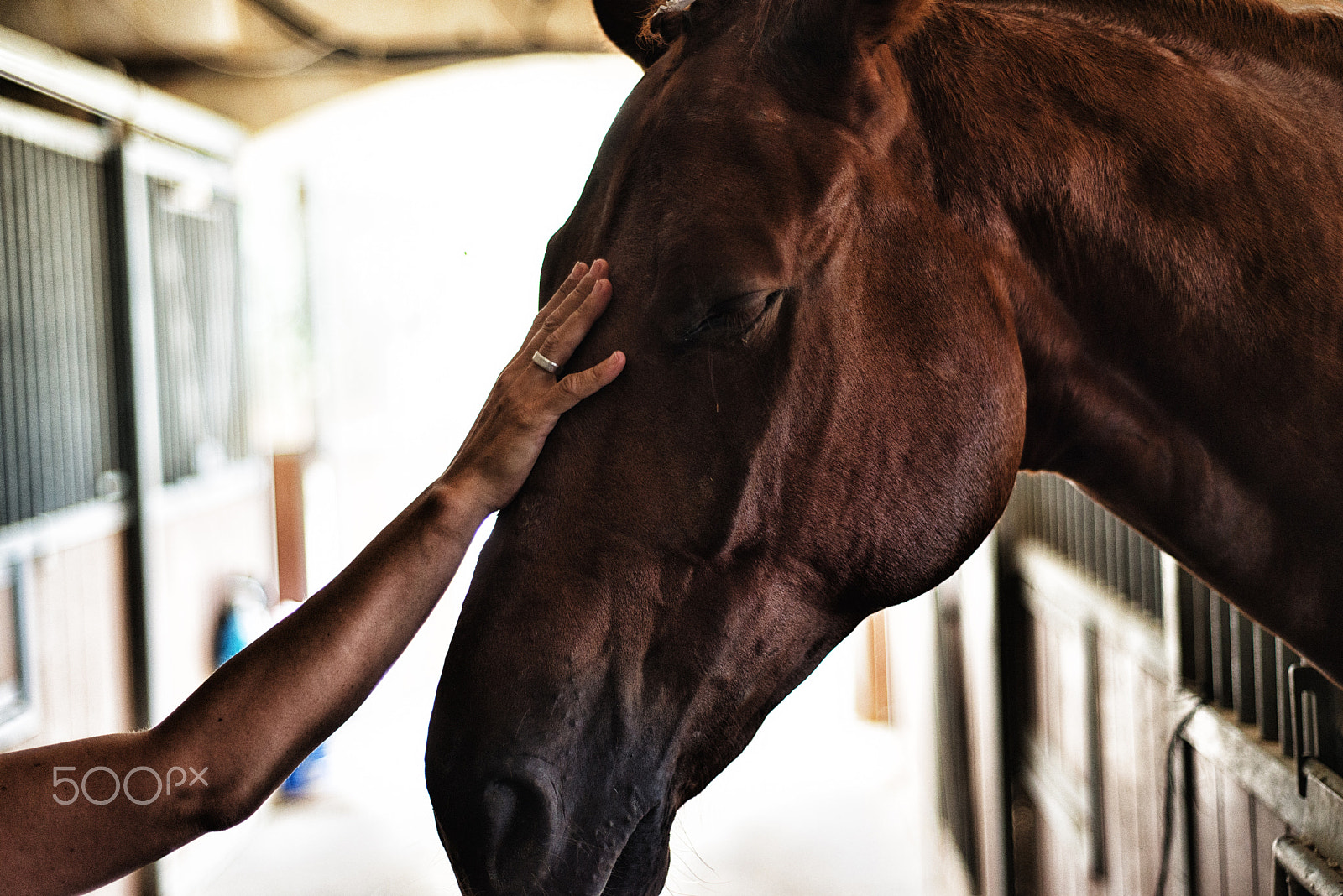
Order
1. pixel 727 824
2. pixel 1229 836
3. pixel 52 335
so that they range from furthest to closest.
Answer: pixel 727 824 < pixel 52 335 < pixel 1229 836

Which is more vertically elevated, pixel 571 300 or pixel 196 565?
pixel 571 300

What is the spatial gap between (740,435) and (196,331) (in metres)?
4.25

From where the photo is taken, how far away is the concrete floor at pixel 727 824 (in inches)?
147

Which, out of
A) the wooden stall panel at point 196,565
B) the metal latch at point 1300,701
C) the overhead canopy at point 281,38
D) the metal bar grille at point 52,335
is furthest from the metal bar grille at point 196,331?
the metal latch at point 1300,701

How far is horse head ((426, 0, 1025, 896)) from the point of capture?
73 centimetres

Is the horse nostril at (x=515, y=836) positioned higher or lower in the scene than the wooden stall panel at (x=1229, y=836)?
higher

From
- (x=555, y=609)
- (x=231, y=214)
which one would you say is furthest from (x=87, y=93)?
(x=555, y=609)

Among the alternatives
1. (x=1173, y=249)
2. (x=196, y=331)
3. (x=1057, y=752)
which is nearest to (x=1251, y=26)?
(x=1173, y=249)

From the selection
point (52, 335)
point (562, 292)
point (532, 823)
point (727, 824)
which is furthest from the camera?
point (727, 824)

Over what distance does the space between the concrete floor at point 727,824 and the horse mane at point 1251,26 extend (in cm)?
284

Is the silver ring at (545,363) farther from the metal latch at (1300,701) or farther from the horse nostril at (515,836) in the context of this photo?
the metal latch at (1300,701)

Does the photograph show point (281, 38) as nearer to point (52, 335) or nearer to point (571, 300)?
point (52, 335)

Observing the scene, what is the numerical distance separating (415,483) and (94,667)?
10.6 feet
